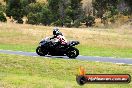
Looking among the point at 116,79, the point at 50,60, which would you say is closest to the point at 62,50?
the point at 50,60

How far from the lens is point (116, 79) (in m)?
11.5

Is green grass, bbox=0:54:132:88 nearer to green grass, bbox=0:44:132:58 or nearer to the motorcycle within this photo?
the motorcycle

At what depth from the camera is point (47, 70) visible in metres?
21.0

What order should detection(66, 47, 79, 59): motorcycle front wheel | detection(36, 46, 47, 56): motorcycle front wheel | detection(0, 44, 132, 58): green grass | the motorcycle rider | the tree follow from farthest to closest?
the tree
detection(0, 44, 132, 58): green grass
detection(36, 46, 47, 56): motorcycle front wheel
detection(66, 47, 79, 59): motorcycle front wheel
the motorcycle rider

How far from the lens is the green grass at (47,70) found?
1794cm

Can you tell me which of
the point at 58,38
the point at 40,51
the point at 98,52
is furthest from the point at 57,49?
the point at 98,52

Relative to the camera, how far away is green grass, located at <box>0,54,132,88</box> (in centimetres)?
1794

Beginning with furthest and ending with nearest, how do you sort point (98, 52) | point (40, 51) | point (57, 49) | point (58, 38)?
point (98, 52), point (40, 51), point (57, 49), point (58, 38)

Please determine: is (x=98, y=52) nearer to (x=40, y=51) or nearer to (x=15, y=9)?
(x=40, y=51)

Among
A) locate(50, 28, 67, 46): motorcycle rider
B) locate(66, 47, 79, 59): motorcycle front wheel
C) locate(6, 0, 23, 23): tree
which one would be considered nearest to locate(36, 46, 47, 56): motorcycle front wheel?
locate(50, 28, 67, 46): motorcycle rider

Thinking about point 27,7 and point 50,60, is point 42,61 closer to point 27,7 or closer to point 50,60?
point 50,60

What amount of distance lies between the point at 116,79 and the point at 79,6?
9567cm

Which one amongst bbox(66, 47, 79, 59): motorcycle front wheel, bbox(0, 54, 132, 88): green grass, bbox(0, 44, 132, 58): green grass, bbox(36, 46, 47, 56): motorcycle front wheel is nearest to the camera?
bbox(0, 54, 132, 88): green grass

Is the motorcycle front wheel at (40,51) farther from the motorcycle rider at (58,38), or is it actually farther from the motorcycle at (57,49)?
the motorcycle rider at (58,38)
